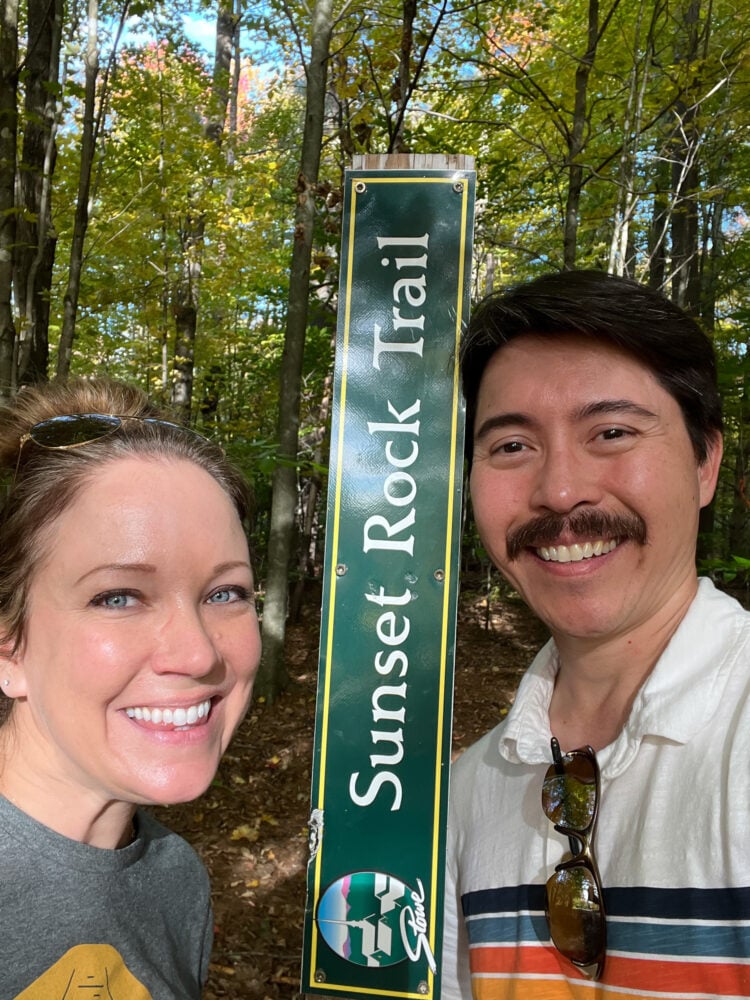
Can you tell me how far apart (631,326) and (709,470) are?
0.40 m

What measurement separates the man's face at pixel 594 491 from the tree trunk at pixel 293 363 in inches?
137

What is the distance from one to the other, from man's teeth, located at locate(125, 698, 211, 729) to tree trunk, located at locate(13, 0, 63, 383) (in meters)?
4.27

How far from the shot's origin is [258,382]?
11297 mm

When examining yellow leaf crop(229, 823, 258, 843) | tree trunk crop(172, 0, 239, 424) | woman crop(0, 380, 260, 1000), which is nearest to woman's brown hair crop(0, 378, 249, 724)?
woman crop(0, 380, 260, 1000)

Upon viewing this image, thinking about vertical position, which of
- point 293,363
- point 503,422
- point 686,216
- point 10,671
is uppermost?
point 686,216

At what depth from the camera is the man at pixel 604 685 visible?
52.0 inches

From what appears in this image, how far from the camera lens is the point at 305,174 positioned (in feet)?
→ 17.6

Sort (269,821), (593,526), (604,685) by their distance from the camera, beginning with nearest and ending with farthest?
1. (593,526)
2. (604,685)
3. (269,821)

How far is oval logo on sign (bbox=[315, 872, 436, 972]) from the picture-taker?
182 centimetres

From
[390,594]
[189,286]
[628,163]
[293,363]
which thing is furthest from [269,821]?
[189,286]

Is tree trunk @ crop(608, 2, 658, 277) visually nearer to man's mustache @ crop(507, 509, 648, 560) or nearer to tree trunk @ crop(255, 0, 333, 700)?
tree trunk @ crop(255, 0, 333, 700)

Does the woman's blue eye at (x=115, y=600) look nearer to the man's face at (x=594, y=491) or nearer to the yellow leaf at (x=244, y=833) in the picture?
the man's face at (x=594, y=491)

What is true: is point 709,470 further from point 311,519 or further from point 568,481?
point 311,519

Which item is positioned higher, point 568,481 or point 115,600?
point 568,481
